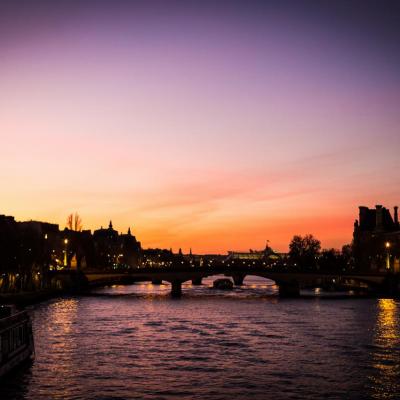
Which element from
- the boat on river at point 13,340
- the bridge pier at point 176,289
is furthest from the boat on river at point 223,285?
the boat on river at point 13,340

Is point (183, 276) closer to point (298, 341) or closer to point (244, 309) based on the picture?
point (244, 309)

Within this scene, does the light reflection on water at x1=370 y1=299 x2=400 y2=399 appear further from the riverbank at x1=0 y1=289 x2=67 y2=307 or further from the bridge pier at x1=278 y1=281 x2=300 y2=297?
the bridge pier at x1=278 y1=281 x2=300 y2=297

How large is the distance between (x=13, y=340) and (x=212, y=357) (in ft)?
45.3

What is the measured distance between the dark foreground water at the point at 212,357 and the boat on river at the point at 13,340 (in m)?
0.91

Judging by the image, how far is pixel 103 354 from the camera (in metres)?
49.8

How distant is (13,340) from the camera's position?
42.7 metres

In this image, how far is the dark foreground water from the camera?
3769 cm

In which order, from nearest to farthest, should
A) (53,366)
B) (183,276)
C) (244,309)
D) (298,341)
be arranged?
(53,366)
(298,341)
(244,309)
(183,276)

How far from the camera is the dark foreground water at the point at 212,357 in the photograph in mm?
37688

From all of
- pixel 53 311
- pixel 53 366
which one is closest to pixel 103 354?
pixel 53 366

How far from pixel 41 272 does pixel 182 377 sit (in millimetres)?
96159

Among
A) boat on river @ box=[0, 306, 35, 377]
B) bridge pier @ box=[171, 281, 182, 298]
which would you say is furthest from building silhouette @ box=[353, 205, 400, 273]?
boat on river @ box=[0, 306, 35, 377]

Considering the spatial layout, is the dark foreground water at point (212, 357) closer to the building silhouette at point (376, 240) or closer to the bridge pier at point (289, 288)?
the bridge pier at point (289, 288)

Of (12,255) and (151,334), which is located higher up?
(12,255)
